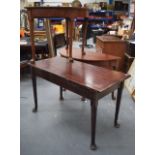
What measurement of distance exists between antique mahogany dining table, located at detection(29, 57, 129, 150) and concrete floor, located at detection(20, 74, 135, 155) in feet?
0.45

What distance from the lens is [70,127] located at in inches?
82.1

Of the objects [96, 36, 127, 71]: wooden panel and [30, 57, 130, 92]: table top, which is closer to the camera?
[30, 57, 130, 92]: table top

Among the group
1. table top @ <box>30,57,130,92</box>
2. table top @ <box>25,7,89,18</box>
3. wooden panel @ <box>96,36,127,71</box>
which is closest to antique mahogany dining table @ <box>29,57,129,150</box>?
table top @ <box>30,57,130,92</box>

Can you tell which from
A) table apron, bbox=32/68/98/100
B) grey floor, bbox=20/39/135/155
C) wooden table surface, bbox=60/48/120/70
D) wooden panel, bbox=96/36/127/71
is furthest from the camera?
wooden panel, bbox=96/36/127/71

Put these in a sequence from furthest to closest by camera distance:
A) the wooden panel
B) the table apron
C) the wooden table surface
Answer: the wooden panel < the wooden table surface < the table apron

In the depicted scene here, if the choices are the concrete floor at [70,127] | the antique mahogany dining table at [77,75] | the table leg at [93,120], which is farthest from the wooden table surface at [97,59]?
the table leg at [93,120]

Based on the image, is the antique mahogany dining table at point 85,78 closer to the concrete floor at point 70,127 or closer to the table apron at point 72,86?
the table apron at point 72,86

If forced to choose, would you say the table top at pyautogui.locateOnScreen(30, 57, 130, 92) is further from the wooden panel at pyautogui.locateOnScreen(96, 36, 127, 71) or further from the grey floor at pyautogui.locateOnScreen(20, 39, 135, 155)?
the wooden panel at pyautogui.locateOnScreen(96, 36, 127, 71)

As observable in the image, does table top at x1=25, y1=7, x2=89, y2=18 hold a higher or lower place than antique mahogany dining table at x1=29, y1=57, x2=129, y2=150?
higher

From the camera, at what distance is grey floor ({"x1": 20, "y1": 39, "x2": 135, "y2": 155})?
1766mm

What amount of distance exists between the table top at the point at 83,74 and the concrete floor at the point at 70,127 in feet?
2.01

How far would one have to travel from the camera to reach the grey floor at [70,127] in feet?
5.79
